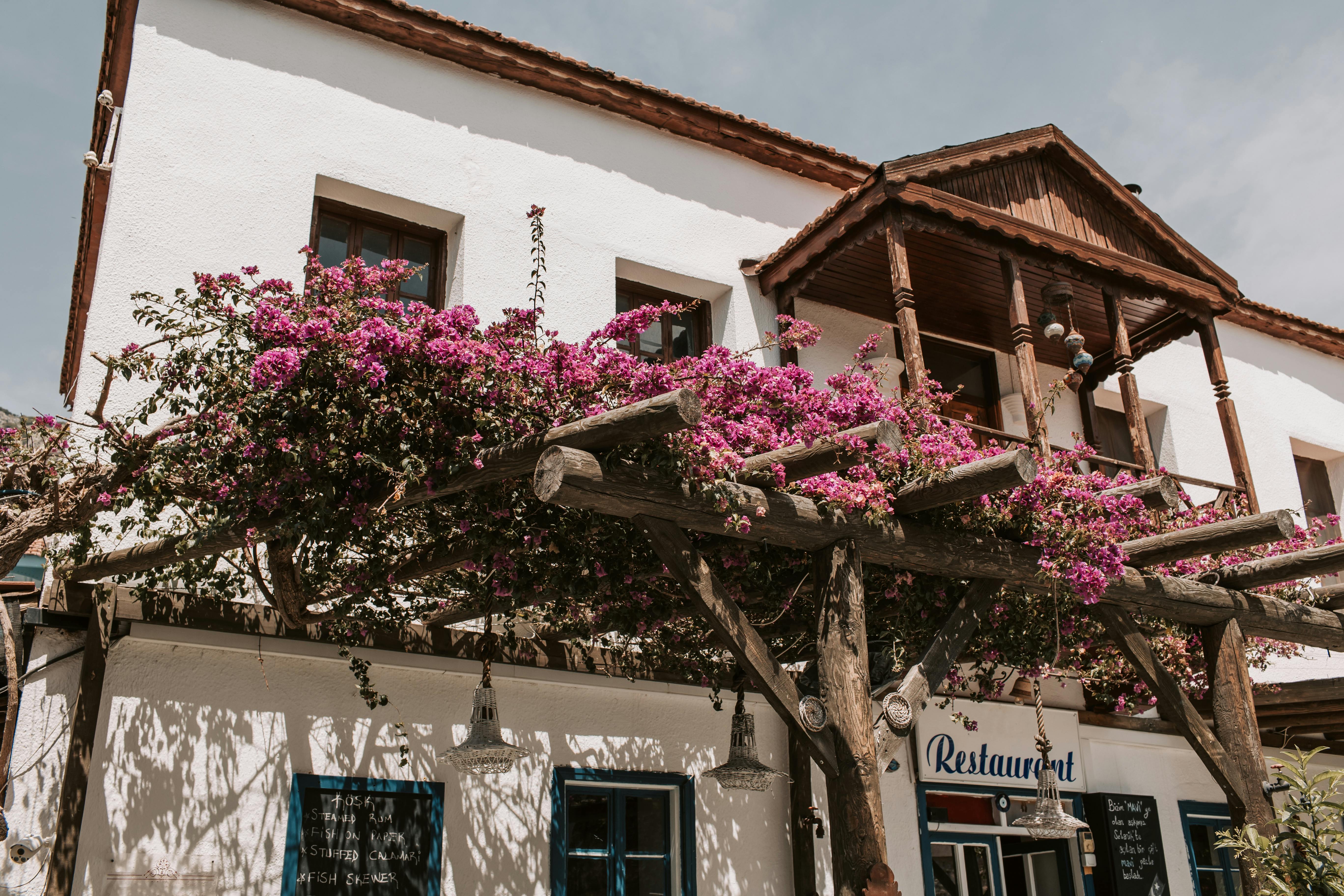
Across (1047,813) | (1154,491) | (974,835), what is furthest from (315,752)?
(974,835)

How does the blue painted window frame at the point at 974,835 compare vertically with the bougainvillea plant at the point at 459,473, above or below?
below

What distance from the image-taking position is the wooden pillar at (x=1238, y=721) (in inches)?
257

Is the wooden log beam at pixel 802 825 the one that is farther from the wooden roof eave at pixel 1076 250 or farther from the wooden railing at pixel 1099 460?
the wooden roof eave at pixel 1076 250

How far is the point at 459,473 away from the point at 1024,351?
4873 mm

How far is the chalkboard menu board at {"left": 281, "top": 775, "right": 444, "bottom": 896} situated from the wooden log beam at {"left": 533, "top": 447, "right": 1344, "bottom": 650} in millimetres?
2877

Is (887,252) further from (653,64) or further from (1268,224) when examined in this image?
(1268,224)

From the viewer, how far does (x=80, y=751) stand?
5695 millimetres

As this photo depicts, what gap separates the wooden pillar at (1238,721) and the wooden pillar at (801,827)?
2.73m

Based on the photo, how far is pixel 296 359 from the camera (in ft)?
15.0

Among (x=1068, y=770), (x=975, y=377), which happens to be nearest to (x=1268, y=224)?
(x=975, y=377)

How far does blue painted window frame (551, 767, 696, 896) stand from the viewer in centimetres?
696

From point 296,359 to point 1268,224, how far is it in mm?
9473

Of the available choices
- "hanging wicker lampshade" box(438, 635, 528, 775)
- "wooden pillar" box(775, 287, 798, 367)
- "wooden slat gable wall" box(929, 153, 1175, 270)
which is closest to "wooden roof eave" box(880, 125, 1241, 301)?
"wooden slat gable wall" box(929, 153, 1175, 270)

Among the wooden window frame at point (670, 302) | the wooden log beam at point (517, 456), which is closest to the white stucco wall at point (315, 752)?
the wooden log beam at point (517, 456)
